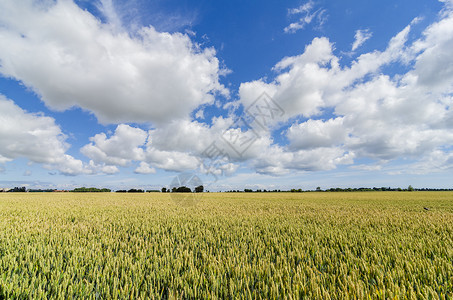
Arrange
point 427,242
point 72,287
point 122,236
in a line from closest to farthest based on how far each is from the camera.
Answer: point 72,287, point 427,242, point 122,236

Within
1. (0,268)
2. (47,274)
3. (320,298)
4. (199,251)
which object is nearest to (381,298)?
(320,298)

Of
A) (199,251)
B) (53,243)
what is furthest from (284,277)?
(53,243)

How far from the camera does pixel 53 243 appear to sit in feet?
13.7

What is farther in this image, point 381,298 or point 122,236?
point 122,236

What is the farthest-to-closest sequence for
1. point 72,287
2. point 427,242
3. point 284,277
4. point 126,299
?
point 427,242 → point 284,277 → point 72,287 → point 126,299

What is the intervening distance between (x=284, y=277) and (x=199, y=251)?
5.97ft

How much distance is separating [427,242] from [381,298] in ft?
11.7

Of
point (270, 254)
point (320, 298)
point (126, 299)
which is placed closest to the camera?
point (320, 298)

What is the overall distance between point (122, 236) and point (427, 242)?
6.95 meters

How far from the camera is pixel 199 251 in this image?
3.78 m

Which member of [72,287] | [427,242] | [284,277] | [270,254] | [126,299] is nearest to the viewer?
[126,299]

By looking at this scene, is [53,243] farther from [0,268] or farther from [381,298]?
[381,298]

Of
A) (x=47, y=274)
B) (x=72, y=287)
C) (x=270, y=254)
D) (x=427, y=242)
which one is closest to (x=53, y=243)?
(x=47, y=274)

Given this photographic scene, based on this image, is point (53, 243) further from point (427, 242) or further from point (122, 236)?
point (427, 242)
